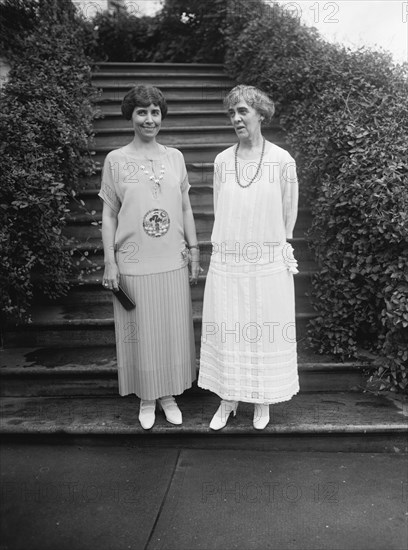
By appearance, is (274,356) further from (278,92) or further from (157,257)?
(278,92)

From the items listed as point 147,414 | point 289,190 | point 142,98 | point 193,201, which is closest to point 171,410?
point 147,414

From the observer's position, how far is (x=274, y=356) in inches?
107

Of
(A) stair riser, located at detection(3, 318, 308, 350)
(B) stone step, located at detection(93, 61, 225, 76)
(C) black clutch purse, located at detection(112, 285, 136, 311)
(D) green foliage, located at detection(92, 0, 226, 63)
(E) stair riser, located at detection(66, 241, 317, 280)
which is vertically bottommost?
(A) stair riser, located at detection(3, 318, 308, 350)

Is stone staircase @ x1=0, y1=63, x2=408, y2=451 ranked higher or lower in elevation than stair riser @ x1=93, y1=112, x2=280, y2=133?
lower

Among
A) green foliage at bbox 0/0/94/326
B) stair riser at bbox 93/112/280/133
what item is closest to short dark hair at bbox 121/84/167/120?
green foliage at bbox 0/0/94/326

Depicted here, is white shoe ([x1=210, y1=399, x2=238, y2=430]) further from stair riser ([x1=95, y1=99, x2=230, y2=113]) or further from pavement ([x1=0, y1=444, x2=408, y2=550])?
stair riser ([x1=95, y1=99, x2=230, y2=113])

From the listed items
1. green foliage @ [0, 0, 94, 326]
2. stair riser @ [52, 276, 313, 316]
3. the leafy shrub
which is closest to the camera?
green foliage @ [0, 0, 94, 326]

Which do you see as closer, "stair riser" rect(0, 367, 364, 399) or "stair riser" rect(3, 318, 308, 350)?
"stair riser" rect(0, 367, 364, 399)

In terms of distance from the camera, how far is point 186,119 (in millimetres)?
6164

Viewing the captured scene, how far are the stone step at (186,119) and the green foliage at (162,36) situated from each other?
2.31 m

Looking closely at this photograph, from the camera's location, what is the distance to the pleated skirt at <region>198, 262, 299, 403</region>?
2676mm

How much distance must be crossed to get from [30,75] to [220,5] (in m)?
4.02

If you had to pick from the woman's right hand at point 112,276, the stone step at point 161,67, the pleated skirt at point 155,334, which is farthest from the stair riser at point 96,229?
the stone step at point 161,67

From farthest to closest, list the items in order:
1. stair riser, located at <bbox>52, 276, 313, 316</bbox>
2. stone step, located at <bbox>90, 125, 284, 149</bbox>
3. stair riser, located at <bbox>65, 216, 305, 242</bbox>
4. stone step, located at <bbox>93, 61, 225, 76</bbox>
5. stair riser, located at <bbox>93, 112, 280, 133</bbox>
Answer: stone step, located at <bbox>93, 61, 225, 76</bbox>
stair riser, located at <bbox>93, 112, 280, 133</bbox>
stone step, located at <bbox>90, 125, 284, 149</bbox>
stair riser, located at <bbox>65, 216, 305, 242</bbox>
stair riser, located at <bbox>52, 276, 313, 316</bbox>
